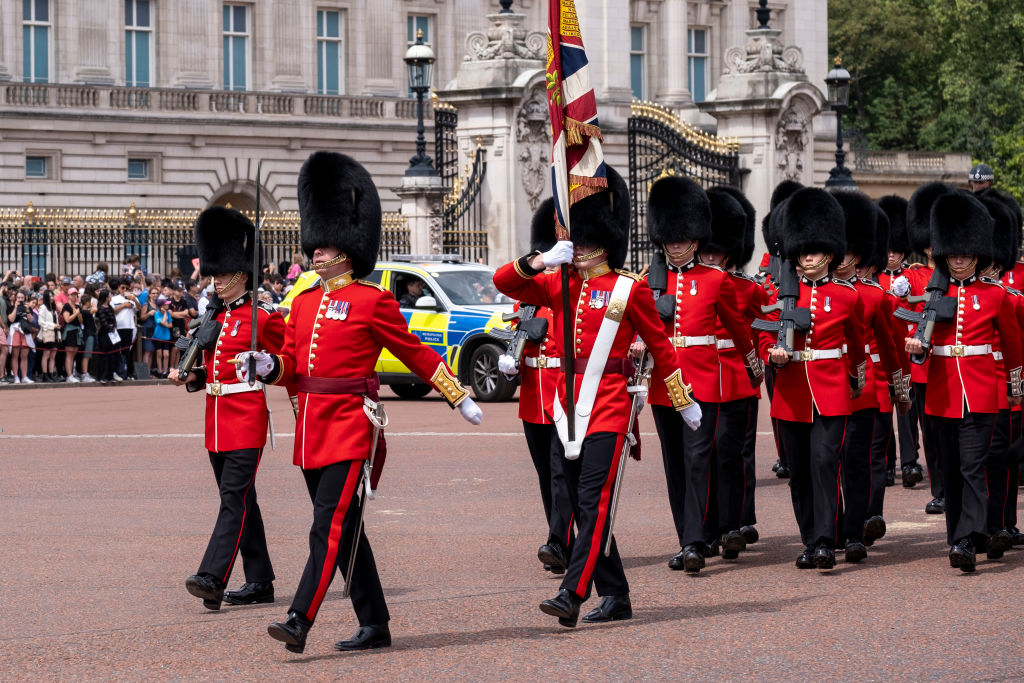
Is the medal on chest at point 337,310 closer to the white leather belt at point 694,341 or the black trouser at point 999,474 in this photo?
the white leather belt at point 694,341

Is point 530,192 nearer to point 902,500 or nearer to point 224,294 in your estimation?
point 902,500

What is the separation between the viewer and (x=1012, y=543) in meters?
10.0

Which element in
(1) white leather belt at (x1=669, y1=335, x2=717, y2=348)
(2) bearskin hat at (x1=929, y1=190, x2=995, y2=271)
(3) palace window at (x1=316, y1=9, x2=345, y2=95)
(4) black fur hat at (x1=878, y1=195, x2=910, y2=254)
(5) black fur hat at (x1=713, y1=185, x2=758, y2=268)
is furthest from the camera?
(3) palace window at (x1=316, y1=9, x2=345, y2=95)

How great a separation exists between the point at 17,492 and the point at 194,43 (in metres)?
33.6

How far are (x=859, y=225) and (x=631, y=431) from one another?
2.91 meters

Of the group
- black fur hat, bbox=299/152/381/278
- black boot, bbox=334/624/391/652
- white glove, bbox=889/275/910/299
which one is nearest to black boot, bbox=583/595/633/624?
black boot, bbox=334/624/391/652

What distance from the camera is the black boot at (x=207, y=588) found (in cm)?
828

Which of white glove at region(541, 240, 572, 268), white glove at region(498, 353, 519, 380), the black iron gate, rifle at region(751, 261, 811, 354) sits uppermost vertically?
the black iron gate

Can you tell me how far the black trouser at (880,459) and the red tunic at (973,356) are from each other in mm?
860

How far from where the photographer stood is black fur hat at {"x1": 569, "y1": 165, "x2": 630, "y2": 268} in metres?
8.37

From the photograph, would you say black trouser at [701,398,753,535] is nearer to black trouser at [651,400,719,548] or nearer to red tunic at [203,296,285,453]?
black trouser at [651,400,719,548]

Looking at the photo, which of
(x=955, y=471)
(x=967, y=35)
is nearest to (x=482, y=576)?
(x=955, y=471)

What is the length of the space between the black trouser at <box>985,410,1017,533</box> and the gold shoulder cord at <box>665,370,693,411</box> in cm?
199

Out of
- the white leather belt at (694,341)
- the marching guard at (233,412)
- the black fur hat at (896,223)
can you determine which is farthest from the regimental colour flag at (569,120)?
the black fur hat at (896,223)
